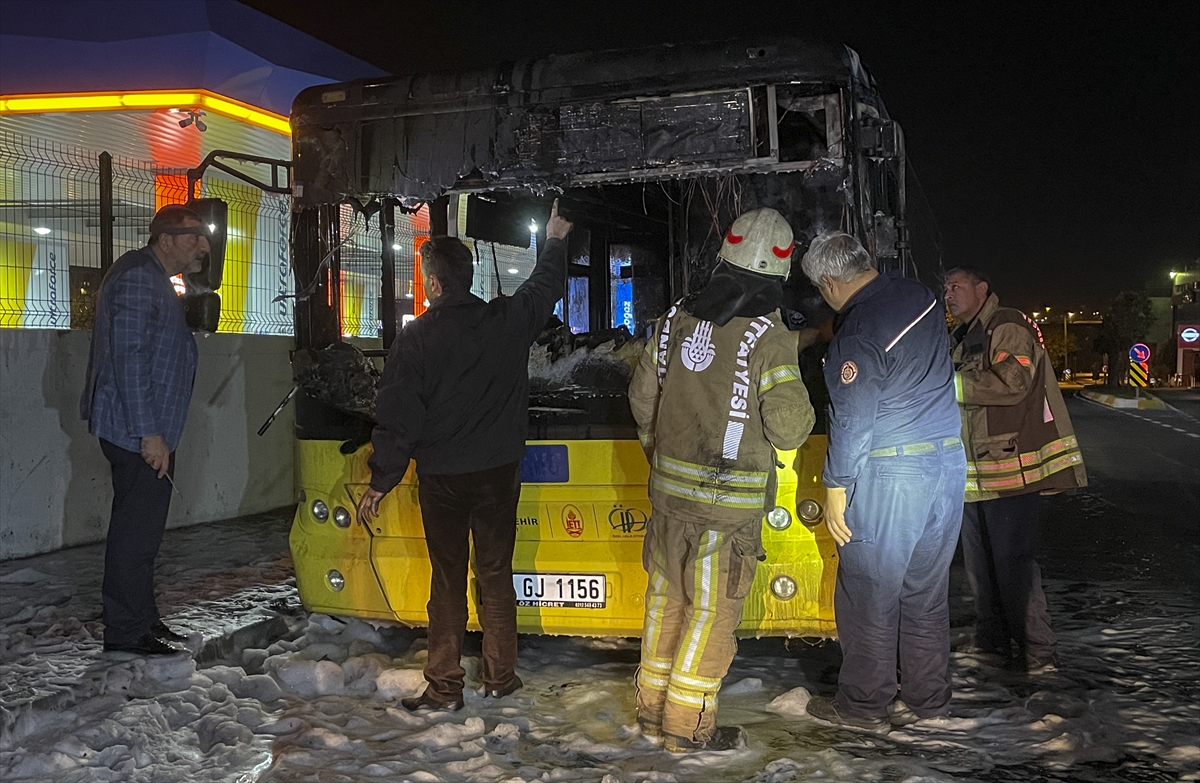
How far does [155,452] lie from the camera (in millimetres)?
4555

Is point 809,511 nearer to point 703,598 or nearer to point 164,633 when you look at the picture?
point 703,598

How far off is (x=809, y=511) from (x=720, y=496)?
750 millimetres

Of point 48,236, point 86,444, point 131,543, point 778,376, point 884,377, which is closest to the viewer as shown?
point 778,376

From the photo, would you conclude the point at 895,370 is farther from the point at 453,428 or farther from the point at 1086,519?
the point at 1086,519

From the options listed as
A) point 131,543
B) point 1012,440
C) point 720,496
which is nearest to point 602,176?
point 720,496

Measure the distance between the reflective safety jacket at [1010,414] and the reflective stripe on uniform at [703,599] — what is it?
63.8 inches

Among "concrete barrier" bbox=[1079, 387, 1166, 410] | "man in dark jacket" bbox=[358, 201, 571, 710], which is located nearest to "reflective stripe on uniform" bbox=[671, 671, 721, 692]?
"man in dark jacket" bbox=[358, 201, 571, 710]

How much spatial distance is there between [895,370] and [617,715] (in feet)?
5.79

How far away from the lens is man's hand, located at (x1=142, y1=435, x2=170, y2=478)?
14.9ft

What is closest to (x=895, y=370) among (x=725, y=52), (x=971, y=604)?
(x=725, y=52)

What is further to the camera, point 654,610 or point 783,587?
point 783,587

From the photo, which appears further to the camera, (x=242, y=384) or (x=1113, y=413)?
(x=1113, y=413)

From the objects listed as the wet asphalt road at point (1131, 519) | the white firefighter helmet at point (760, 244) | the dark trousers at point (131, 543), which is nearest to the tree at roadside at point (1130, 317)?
the wet asphalt road at point (1131, 519)

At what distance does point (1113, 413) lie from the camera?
26359 millimetres
